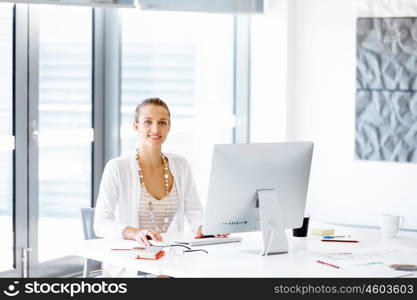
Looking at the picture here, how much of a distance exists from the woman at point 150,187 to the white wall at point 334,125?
2.04 meters

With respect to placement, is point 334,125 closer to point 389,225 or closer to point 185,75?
point 185,75

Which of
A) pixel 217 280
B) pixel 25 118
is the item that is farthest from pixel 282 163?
pixel 25 118

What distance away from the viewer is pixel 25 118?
5055 millimetres

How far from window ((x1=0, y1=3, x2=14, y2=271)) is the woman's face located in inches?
48.1

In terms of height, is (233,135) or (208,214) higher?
(233,135)

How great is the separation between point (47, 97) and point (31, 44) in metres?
0.37

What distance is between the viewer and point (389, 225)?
3836 millimetres

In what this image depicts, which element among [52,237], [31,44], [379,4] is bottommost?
[52,237]

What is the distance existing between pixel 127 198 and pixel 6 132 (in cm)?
132

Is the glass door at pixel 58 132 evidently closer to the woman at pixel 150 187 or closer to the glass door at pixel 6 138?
the glass door at pixel 6 138

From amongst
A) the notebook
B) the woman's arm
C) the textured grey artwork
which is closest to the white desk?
the notebook

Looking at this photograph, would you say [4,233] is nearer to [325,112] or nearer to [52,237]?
[52,237]

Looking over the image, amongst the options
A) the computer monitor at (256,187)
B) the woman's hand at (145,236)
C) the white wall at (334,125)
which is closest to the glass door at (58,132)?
the white wall at (334,125)

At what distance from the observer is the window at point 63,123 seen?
5.26 m
